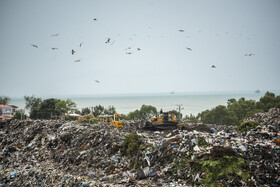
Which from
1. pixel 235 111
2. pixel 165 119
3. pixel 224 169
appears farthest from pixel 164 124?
pixel 235 111

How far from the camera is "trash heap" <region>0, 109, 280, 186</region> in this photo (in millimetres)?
7266

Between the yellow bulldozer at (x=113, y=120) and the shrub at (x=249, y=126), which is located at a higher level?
the shrub at (x=249, y=126)

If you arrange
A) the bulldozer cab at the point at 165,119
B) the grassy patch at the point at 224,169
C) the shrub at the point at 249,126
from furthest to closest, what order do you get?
the bulldozer cab at the point at 165,119 < the shrub at the point at 249,126 < the grassy patch at the point at 224,169

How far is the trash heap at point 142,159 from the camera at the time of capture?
727 cm

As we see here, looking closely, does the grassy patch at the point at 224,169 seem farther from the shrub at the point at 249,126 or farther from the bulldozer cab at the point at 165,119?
the bulldozer cab at the point at 165,119

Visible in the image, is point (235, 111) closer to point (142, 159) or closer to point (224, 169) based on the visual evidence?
point (142, 159)

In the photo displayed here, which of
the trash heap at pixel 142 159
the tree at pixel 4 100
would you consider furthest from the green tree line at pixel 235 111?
the tree at pixel 4 100

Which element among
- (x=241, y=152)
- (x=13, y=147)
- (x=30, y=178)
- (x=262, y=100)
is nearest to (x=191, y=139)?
(x=241, y=152)

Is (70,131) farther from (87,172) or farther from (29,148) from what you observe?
(87,172)

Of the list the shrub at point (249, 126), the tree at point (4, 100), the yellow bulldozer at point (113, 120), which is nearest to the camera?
the shrub at point (249, 126)

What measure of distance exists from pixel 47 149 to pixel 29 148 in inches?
48.5

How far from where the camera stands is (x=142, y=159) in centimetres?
916

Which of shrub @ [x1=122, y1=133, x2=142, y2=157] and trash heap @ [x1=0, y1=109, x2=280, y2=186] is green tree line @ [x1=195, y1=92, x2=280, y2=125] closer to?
trash heap @ [x1=0, y1=109, x2=280, y2=186]

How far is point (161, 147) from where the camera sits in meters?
9.45
